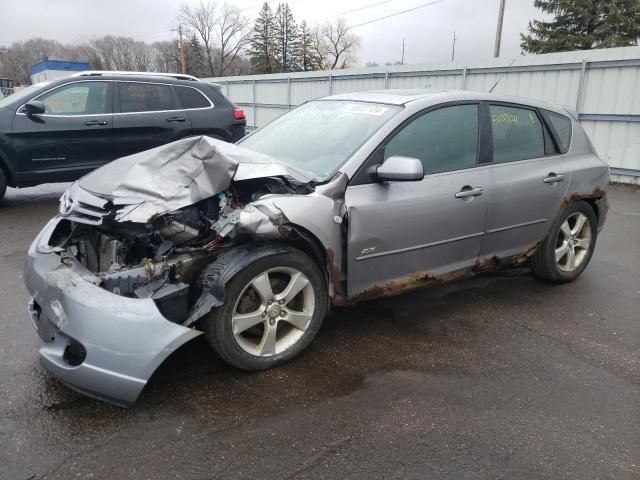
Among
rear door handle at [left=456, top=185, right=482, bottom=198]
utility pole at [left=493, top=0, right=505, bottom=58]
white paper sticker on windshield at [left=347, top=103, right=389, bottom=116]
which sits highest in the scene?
utility pole at [left=493, top=0, right=505, bottom=58]

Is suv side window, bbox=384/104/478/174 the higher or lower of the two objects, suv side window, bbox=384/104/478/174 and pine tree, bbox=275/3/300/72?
the lower

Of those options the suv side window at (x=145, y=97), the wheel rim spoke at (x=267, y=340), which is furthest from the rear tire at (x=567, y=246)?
the suv side window at (x=145, y=97)

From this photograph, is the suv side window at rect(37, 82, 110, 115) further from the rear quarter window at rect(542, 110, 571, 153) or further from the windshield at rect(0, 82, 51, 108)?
the rear quarter window at rect(542, 110, 571, 153)

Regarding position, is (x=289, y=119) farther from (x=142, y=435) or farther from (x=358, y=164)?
(x=142, y=435)

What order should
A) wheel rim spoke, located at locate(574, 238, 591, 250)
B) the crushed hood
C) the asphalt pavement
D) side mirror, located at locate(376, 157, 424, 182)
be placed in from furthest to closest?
wheel rim spoke, located at locate(574, 238, 591, 250) → side mirror, located at locate(376, 157, 424, 182) → the crushed hood → the asphalt pavement

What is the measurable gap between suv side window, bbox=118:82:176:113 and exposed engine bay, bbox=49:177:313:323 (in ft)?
16.1

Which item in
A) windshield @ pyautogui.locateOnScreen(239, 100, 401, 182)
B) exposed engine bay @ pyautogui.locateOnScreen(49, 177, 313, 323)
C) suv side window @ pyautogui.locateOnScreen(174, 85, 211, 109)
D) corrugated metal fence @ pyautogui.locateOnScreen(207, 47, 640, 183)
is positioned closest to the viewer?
exposed engine bay @ pyautogui.locateOnScreen(49, 177, 313, 323)

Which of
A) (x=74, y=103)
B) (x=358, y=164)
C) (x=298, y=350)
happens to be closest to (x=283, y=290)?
(x=298, y=350)

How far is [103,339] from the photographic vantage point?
2445 mm

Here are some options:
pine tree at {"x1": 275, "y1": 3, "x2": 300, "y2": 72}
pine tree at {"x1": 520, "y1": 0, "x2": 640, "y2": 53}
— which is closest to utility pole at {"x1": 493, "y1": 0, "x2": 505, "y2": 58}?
pine tree at {"x1": 520, "y1": 0, "x2": 640, "y2": 53}

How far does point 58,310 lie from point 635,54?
10.5 m

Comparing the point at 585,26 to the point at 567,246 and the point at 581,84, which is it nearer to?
the point at 581,84

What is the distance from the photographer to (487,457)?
93.7 inches

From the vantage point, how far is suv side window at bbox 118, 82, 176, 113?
738 cm
